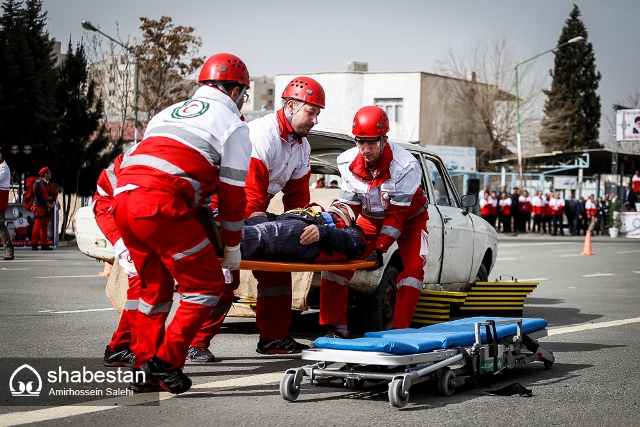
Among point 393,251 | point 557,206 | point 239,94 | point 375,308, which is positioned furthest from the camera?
point 557,206

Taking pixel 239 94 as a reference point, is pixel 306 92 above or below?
above

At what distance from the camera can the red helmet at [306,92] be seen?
7375 mm

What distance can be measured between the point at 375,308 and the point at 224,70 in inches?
126

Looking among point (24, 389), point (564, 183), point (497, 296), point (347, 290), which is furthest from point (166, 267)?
point (564, 183)

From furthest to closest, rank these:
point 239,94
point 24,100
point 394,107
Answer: point 394,107
point 24,100
point 239,94

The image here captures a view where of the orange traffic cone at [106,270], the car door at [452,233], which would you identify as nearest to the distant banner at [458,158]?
the orange traffic cone at [106,270]

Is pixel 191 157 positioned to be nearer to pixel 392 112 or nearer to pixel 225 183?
pixel 225 183

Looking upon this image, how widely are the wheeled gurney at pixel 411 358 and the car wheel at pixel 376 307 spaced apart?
1680 millimetres

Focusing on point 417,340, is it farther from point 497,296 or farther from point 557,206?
point 557,206

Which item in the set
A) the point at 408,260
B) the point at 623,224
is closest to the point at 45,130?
the point at 408,260

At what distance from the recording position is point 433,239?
9367mm

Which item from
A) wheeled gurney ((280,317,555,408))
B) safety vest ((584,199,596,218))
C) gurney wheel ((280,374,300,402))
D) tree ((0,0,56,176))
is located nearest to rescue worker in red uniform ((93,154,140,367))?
gurney wheel ((280,374,300,402))

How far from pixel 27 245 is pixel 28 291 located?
10188mm

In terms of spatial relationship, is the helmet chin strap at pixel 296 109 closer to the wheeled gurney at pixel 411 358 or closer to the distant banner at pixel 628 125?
the wheeled gurney at pixel 411 358
